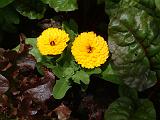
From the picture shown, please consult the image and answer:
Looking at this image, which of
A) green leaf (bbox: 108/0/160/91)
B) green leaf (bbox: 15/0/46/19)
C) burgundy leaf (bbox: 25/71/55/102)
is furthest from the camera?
green leaf (bbox: 15/0/46/19)

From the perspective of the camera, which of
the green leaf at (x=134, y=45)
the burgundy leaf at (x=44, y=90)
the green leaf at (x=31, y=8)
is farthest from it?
the green leaf at (x=31, y=8)

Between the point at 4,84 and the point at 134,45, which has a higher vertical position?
the point at 134,45

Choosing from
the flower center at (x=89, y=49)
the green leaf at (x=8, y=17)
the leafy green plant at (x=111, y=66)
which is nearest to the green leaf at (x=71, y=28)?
the leafy green plant at (x=111, y=66)

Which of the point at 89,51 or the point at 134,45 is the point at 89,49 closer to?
the point at 89,51

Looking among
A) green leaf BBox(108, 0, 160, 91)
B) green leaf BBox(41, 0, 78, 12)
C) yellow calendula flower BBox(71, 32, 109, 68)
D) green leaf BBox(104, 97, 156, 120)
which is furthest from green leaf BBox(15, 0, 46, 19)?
green leaf BBox(104, 97, 156, 120)

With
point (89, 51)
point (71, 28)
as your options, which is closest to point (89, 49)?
point (89, 51)

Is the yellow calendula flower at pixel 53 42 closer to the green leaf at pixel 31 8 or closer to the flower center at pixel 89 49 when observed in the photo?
the flower center at pixel 89 49

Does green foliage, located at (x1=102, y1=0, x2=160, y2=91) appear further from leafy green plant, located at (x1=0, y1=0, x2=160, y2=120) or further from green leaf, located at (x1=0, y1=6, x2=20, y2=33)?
green leaf, located at (x1=0, y1=6, x2=20, y2=33)
